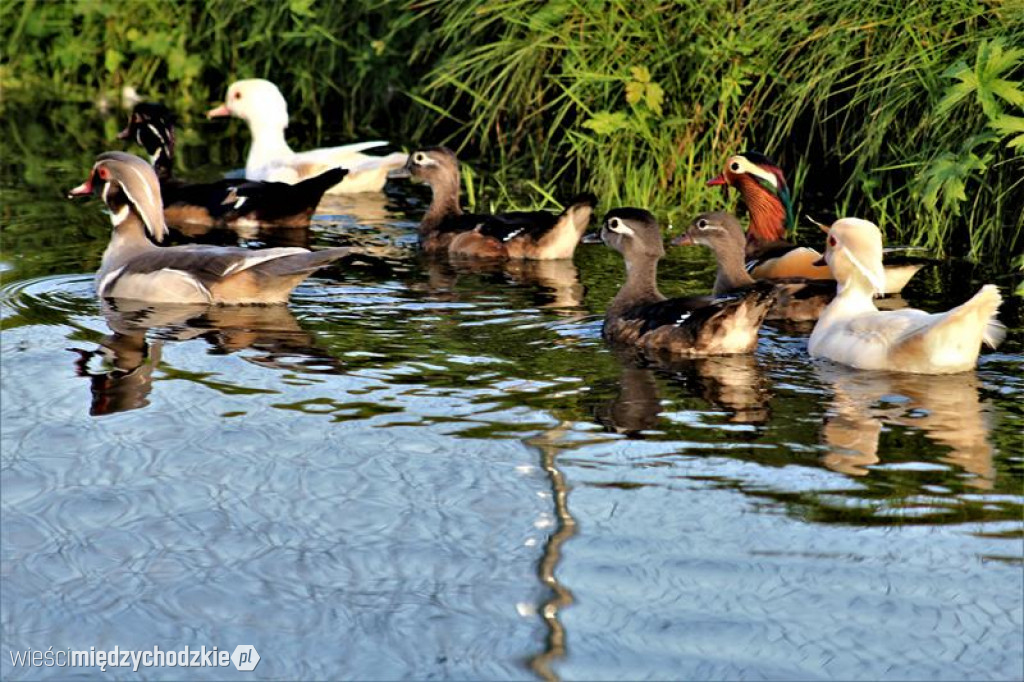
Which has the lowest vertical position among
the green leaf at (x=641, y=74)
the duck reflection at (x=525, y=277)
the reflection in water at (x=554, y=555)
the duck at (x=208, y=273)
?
the reflection in water at (x=554, y=555)

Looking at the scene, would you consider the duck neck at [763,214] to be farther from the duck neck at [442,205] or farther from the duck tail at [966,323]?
the duck tail at [966,323]

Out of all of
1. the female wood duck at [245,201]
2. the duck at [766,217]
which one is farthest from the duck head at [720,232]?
the female wood duck at [245,201]

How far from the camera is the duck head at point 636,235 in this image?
10023mm

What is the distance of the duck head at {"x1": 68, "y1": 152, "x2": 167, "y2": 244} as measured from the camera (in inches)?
449

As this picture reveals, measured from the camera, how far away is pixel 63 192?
48.7 ft

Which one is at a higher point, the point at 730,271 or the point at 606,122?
→ the point at 606,122

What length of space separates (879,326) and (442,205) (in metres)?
5.07

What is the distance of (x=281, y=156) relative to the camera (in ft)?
51.1

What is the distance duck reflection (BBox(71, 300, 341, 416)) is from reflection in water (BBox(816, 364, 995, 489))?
2556 millimetres

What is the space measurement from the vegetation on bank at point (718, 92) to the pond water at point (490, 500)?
1583mm

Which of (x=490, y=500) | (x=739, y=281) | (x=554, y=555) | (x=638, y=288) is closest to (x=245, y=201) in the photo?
(x=638, y=288)

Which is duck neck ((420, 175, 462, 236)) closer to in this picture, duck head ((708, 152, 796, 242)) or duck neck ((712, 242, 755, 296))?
duck head ((708, 152, 796, 242))

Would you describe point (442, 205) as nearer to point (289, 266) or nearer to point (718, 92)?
point (718, 92)

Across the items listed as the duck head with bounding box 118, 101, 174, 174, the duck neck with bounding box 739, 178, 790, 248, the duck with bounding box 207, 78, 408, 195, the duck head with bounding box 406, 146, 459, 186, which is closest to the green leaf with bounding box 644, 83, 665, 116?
the duck neck with bounding box 739, 178, 790, 248
